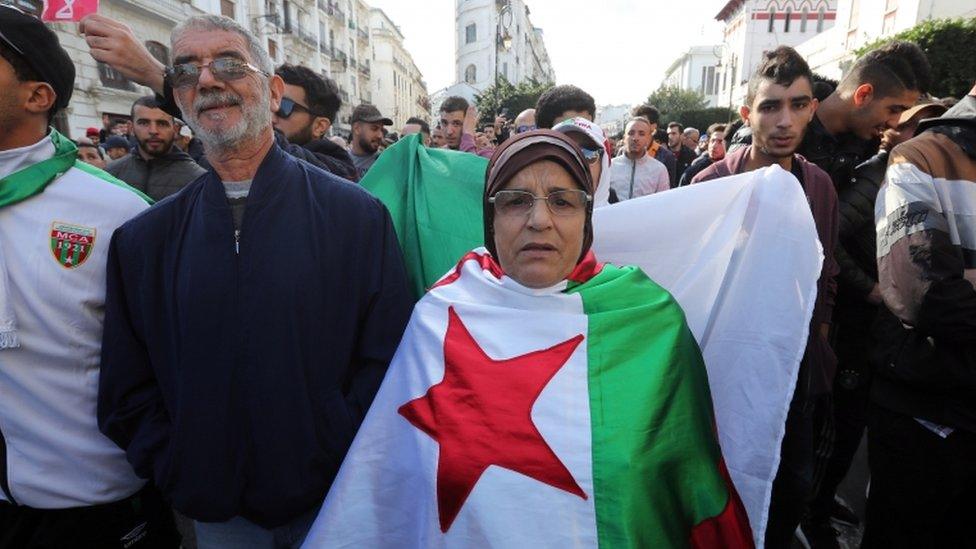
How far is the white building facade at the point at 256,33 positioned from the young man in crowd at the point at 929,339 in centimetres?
436

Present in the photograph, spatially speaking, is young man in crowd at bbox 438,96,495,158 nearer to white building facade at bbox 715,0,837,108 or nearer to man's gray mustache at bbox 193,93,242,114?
man's gray mustache at bbox 193,93,242,114

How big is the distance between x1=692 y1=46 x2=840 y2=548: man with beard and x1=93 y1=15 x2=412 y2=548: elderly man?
1.35 metres

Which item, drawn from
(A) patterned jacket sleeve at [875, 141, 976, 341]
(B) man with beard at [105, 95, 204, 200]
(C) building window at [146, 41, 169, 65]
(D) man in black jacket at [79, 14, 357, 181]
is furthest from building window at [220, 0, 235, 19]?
(A) patterned jacket sleeve at [875, 141, 976, 341]

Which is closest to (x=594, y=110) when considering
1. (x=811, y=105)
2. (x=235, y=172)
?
(x=811, y=105)

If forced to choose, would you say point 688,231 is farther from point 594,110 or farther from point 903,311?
point 594,110

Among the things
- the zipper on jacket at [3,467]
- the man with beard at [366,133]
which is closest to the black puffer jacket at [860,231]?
the zipper on jacket at [3,467]

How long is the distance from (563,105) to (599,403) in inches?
91.3

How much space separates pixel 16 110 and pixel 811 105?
320 cm

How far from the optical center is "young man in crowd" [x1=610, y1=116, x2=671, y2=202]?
5.76 meters

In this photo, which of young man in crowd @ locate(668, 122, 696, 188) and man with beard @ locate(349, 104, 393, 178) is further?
young man in crowd @ locate(668, 122, 696, 188)

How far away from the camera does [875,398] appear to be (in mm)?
2283

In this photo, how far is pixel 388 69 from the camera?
65062 millimetres

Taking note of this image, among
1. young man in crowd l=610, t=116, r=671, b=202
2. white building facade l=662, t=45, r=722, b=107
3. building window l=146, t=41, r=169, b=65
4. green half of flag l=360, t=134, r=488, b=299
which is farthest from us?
white building facade l=662, t=45, r=722, b=107

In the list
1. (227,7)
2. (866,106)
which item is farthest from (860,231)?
(227,7)
